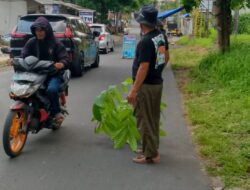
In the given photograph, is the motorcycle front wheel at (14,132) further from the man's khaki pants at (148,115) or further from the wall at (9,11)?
the wall at (9,11)

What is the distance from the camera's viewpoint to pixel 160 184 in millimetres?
5371

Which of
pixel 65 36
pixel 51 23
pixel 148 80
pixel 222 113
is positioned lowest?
pixel 222 113

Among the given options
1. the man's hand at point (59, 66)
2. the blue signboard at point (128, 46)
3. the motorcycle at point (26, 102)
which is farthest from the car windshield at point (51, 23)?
the blue signboard at point (128, 46)

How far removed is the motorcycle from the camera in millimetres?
6184

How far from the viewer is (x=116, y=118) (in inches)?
252

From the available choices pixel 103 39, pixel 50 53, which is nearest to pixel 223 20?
pixel 103 39

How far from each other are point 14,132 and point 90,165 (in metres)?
1.09

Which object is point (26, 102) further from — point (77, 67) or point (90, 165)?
point (77, 67)

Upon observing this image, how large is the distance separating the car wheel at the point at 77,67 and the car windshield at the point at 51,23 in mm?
1049

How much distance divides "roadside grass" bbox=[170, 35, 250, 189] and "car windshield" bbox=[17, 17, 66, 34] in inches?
147

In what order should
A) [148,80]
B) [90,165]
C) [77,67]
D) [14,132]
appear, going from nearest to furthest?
[148,80]
[90,165]
[14,132]
[77,67]

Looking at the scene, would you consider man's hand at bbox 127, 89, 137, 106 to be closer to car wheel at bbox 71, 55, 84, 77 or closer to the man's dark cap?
the man's dark cap

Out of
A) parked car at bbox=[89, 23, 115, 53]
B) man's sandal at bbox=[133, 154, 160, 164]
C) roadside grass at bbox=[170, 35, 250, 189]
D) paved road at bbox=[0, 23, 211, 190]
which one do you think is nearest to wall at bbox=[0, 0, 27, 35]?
parked car at bbox=[89, 23, 115, 53]

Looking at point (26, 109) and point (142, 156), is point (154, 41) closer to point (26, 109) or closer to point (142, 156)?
point (142, 156)
